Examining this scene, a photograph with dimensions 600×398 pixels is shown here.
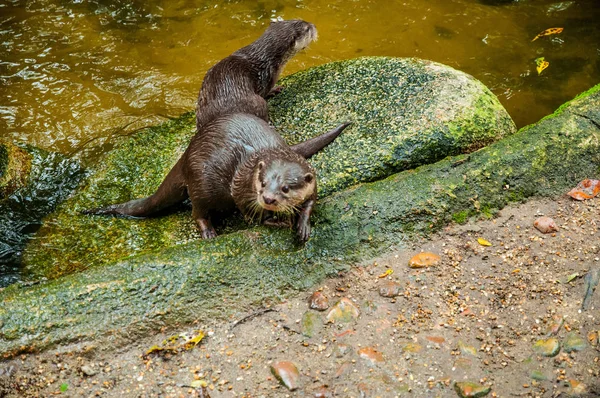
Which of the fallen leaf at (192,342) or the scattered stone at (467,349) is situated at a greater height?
the fallen leaf at (192,342)

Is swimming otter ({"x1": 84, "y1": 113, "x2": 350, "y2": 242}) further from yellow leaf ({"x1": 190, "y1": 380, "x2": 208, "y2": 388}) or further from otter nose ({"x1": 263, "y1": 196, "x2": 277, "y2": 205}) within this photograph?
yellow leaf ({"x1": 190, "y1": 380, "x2": 208, "y2": 388})

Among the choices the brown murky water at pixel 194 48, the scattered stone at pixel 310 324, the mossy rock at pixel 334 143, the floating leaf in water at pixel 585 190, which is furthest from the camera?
the brown murky water at pixel 194 48

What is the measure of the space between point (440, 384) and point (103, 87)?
4047 millimetres

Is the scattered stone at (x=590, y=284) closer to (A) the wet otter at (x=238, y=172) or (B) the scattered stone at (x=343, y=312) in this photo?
(B) the scattered stone at (x=343, y=312)

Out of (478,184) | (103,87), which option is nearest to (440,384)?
(478,184)

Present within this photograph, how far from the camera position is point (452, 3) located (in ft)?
20.5

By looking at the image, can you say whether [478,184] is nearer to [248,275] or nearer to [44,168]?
[248,275]

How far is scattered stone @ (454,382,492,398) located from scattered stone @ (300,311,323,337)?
22.6 inches

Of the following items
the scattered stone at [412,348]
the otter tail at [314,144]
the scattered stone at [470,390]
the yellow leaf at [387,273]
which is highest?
the otter tail at [314,144]

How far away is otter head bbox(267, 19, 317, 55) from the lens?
15.9 feet

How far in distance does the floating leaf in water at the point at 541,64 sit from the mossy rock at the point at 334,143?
1.96 m

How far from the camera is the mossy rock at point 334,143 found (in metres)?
3.21

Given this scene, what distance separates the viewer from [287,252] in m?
2.71

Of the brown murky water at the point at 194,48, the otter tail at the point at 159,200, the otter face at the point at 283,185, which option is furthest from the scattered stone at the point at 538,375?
the brown murky water at the point at 194,48
